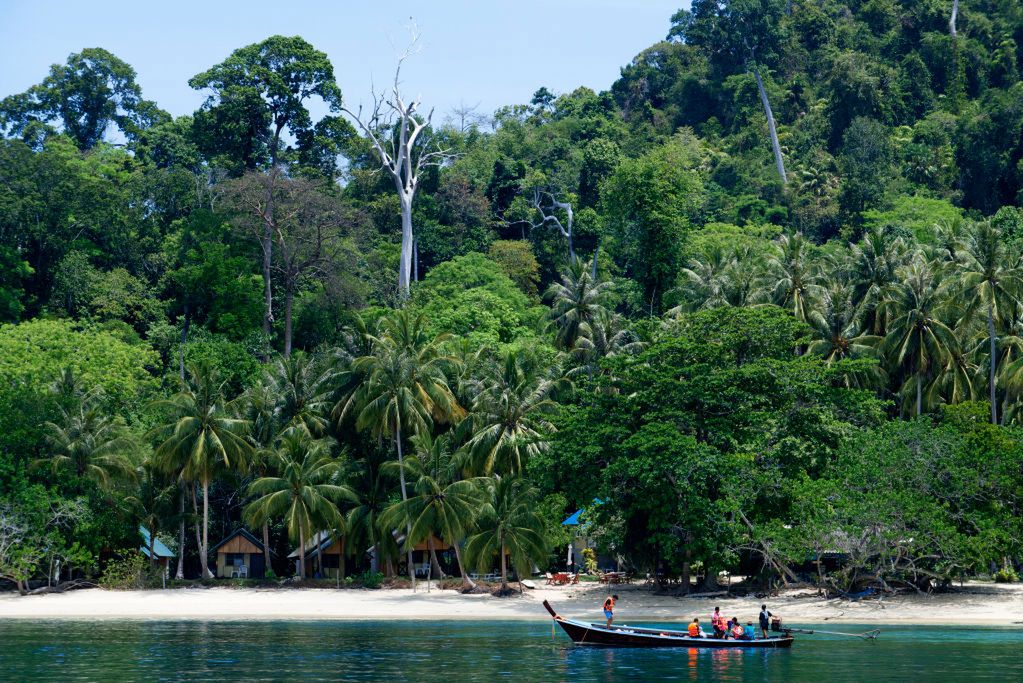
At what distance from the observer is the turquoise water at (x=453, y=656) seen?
113ft

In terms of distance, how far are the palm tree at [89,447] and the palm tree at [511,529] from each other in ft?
58.3

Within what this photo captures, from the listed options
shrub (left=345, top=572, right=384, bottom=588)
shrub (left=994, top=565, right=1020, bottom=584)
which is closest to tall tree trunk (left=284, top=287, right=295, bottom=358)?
shrub (left=345, top=572, right=384, bottom=588)

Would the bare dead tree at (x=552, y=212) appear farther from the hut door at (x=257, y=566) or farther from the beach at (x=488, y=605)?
the beach at (x=488, y=605)

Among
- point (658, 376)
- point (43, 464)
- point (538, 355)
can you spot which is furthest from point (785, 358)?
point (43, 464)

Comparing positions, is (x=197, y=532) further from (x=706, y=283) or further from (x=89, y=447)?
(x=706, y=283)

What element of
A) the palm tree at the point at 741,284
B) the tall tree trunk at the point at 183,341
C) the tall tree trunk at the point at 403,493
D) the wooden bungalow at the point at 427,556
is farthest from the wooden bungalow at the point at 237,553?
the palm tree at the point at 741,284

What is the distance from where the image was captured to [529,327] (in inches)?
3152

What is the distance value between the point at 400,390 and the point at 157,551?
16.4 m

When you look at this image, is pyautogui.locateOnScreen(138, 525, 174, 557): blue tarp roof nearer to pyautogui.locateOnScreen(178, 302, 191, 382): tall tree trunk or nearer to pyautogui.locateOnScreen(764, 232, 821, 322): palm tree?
pyautogui.locateOnScreen(178, 302, 191, 382): tall tree trunk

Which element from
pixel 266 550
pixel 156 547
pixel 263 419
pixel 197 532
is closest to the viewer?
pixel 266 550

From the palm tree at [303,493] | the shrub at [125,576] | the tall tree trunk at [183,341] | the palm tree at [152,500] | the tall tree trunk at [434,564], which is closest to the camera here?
the palm tree at [303,493]

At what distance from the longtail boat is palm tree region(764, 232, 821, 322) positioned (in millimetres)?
25861

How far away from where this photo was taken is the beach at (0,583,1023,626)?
157 ft

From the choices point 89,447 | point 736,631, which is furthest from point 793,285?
point 89,447
